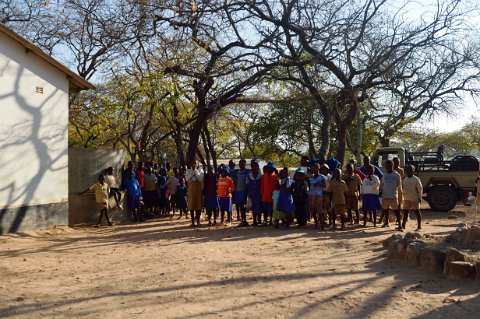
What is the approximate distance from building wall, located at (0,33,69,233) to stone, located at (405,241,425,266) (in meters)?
7.92

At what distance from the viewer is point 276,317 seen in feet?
15.8

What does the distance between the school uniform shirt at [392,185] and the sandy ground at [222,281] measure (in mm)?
1085

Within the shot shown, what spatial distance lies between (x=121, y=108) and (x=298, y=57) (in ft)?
29.6

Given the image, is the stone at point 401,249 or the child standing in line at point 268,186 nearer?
the stone at point 401,249

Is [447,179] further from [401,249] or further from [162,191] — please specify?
[401,249]

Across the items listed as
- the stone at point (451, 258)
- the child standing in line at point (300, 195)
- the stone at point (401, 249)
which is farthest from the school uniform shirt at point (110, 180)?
the stone at point (451, 258)

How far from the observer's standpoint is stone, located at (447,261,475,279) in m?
5.76

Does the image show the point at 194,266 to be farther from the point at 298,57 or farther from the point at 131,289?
the point at 298,57

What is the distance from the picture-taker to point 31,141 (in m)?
10.9

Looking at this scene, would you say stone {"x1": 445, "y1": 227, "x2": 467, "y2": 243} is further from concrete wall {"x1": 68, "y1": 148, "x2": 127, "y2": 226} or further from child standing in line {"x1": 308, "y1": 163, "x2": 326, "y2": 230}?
concrete wall {"x1": 68, "y1": 148, "x2": 127, "y2": 226}

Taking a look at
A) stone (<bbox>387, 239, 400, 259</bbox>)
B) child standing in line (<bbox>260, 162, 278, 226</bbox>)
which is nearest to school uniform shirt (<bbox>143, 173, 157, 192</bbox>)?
child standing in line (<bbox>260, 162, 278, 226</bbox>)

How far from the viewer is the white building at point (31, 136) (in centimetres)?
1041

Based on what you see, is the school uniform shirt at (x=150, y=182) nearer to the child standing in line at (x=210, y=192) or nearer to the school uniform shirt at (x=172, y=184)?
the school uniform shirt at (x=172, y=184)

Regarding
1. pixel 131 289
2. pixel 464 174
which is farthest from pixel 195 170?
pixel 464 174
